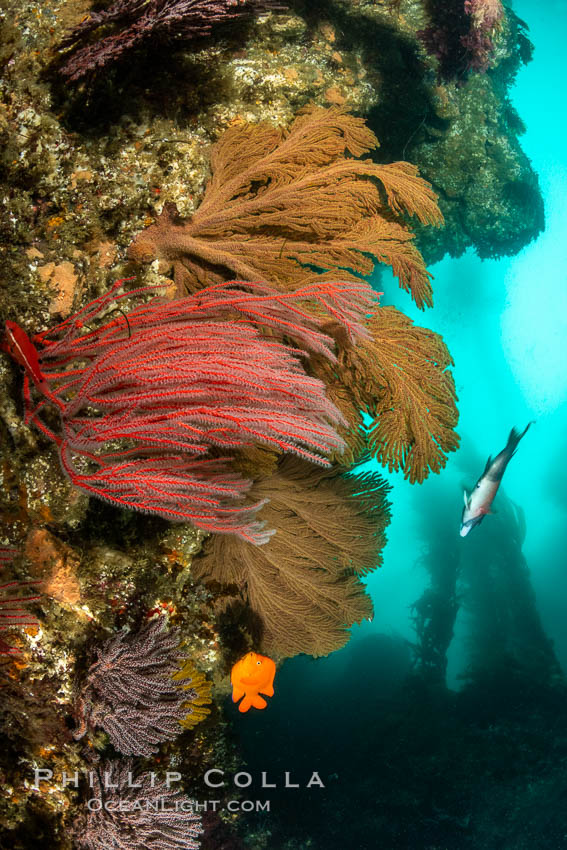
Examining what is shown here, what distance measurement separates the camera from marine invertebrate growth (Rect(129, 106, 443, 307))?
310 centimetres

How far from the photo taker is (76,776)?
3.24m

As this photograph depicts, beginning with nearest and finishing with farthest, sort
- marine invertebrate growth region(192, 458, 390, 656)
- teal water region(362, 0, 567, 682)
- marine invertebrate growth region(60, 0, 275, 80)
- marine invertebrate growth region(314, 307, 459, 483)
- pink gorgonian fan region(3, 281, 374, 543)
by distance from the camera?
pink gorgonian fan region(3, 281, 374, 543) → marine invertebrate growth region(60, 0, 275, 80) → marine invertebrate growth region(314, 307, 459, 483) → marine invertebrate growth region(192, 458, 390, 656) → teal water region(362, 0, 567, 682)

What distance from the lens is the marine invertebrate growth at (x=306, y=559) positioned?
14.0ft

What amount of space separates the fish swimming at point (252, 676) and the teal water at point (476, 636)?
14.4 ft

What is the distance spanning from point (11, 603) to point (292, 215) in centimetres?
308

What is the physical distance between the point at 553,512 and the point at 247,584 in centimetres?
2272

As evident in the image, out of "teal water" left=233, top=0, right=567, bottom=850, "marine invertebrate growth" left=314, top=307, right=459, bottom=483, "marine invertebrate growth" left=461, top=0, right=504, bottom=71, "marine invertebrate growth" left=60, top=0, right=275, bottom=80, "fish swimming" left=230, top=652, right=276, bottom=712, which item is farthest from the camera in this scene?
"teal water" left=233, top=0, right=567, bottom=850

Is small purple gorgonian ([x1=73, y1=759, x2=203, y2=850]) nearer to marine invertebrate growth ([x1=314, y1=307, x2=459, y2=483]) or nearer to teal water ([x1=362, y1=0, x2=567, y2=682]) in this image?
marine invertebrate growth ([x1=314, y1=307, x2=459, y2=483])

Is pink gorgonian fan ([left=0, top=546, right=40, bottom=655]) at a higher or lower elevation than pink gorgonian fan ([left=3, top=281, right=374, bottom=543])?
lower

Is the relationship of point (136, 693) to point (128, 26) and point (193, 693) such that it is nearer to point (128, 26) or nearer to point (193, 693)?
point (193, 693)

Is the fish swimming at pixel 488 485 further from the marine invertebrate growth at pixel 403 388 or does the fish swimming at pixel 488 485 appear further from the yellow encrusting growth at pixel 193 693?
the yellow encrusting growth at pixel 193 693

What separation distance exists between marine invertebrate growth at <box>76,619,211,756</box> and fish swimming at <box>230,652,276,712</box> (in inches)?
19.1

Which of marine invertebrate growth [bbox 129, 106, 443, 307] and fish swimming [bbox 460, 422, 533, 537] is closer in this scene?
marine invertebrate growth [bbox 129, 106, 443, 307]

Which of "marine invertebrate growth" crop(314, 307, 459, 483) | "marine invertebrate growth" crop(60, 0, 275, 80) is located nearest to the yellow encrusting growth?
"marine invertebrate growth" crop(314, 307, 459, 483)
